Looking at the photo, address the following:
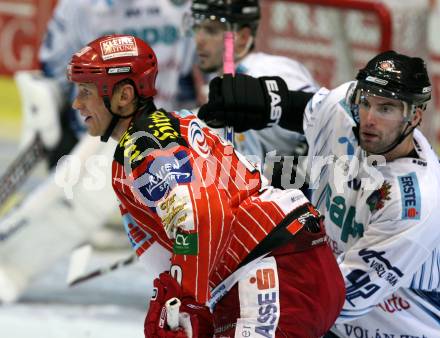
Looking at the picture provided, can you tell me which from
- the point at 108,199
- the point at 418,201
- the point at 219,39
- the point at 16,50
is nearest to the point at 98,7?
the point at 108,199

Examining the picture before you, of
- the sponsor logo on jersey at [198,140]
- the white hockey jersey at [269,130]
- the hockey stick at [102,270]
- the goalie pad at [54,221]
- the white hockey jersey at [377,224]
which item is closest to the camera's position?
the sponsor logo on jersey at [198,140]

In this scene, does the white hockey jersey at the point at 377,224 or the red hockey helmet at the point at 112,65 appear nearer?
the red hockey helmet at the point at 112,65

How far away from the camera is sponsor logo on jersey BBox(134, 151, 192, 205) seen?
8.84 ft

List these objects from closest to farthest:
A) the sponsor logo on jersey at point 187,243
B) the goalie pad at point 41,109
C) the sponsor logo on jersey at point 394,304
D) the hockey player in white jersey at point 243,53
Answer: the sponsor logo on jersey at point 187,243 → the sponsor logo on jersey at point 394,304 → the hockey player in white jersey at point 243,53 → the goalie pad at point 41,109

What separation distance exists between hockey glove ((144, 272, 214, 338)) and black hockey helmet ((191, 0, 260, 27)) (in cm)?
160

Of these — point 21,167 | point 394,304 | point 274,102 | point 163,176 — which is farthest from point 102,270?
point 163,176

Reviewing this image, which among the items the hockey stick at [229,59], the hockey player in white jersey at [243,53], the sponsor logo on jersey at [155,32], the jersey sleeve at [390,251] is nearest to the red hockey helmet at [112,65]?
the hockey stick at [229,59]

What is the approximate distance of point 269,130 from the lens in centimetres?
403

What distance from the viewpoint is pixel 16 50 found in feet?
26.1

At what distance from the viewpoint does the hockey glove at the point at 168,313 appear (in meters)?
2.66

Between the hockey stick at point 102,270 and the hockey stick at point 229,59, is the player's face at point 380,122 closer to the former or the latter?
the hockey stick at point 229,59

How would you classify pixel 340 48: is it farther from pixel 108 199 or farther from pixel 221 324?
pixel 221 324

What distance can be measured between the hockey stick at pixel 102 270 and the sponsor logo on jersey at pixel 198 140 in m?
2.11

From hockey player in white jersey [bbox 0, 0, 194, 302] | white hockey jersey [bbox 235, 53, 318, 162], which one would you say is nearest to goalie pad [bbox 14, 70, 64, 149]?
hockey player in white jersey [bbox 0, 0, 194, 302]
